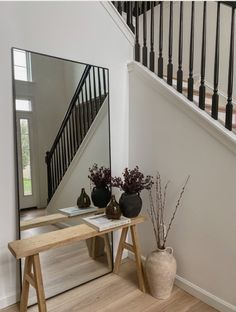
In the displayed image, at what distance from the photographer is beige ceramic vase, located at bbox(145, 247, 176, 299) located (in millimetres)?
1910

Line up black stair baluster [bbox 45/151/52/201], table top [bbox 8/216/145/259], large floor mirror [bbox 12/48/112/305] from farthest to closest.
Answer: black stair baluster [bbox 45/151/52/201]
large floor mirror [bbox 12/48/112/305]
table top [bbox 8/216/145/259]

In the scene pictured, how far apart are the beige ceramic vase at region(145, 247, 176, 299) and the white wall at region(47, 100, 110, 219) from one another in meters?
0.77

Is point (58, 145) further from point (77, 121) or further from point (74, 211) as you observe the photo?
point (74, 211)

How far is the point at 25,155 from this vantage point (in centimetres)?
186

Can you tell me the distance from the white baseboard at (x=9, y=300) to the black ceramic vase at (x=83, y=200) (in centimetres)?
81

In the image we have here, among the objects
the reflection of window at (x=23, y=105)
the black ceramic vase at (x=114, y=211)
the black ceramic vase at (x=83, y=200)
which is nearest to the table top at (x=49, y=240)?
the black ceramic vase at (x=114, y=211)

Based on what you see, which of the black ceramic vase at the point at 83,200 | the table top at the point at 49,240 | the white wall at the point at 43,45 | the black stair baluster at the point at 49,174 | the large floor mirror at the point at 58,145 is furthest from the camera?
the black ceramic vase at the point at 83,200

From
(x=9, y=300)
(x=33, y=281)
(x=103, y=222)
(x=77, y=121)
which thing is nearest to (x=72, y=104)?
(x=77, y=121)

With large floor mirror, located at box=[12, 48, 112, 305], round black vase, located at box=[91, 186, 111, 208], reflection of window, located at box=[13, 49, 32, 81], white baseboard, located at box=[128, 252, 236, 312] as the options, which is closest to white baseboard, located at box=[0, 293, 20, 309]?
large floor mirror, located at box=[12, 48, 112, 305]

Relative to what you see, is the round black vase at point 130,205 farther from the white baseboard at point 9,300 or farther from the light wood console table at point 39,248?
the white baseboard at point 9,300

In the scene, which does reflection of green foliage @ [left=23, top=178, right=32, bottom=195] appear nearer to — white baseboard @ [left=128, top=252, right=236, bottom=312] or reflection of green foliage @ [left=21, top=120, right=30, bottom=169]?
Answer: reflection of green foliage @ [left=21, top=120, right=30, bottom=169]

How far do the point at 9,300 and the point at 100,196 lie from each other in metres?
1.03

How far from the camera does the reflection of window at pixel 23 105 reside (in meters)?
1.80

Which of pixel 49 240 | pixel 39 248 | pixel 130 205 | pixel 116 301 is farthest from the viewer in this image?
pixel 130 205
